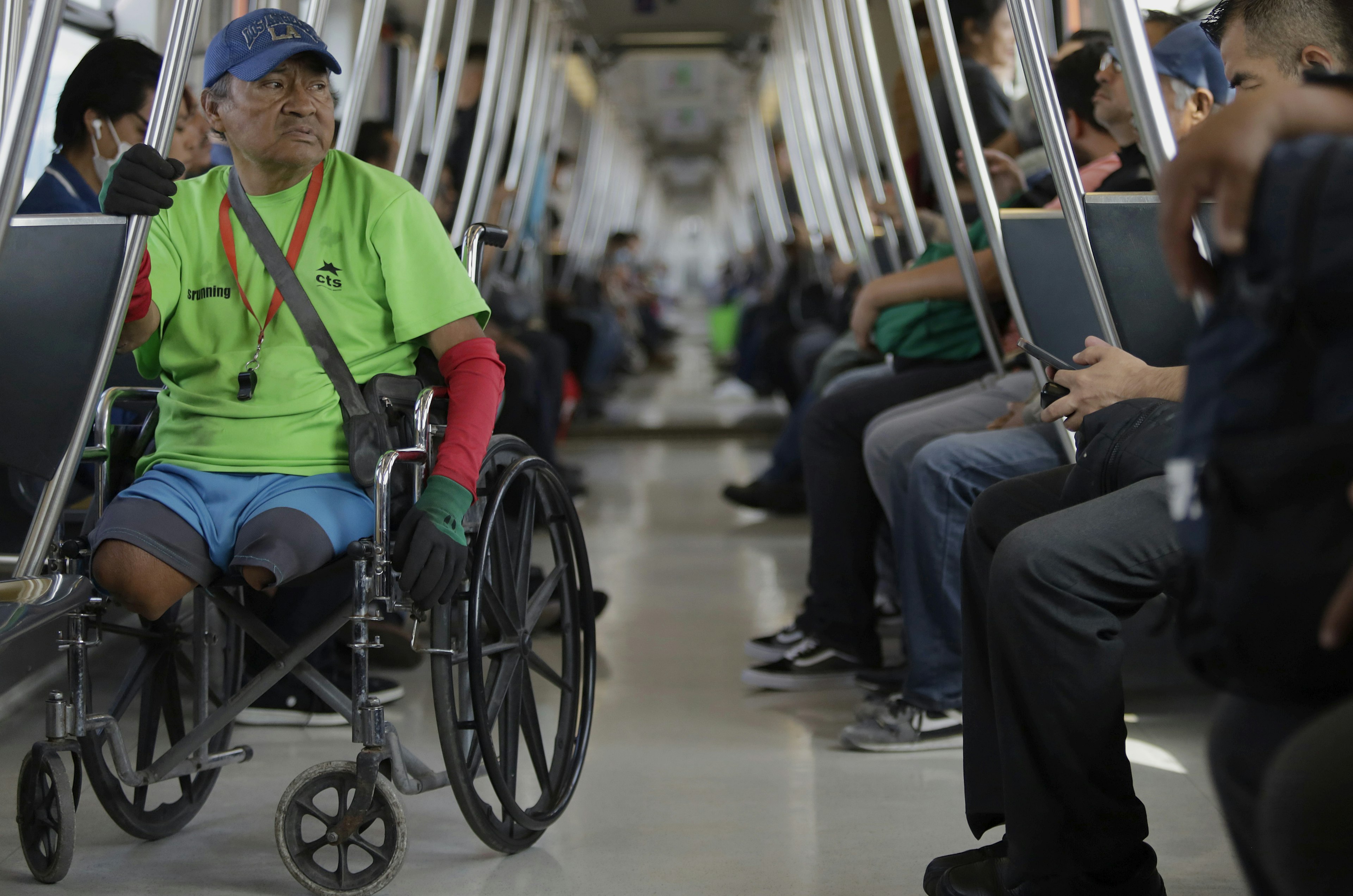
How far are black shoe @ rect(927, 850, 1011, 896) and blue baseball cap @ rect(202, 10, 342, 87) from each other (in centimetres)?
151

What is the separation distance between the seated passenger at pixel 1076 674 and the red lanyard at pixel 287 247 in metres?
1.15

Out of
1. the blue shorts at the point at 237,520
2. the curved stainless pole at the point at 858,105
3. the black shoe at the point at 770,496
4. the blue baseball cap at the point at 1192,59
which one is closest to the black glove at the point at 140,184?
the blue shorts at the point at 237,520

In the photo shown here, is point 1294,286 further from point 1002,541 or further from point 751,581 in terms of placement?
point 751,581

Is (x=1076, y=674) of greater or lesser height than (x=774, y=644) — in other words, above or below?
above

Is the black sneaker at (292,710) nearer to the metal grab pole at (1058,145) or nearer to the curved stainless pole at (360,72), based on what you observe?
the curved stainless pole at (360,72)

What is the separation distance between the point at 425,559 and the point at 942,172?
1732 mm

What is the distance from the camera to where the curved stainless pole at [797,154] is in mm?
8242

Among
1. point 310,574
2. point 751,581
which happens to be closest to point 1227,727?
point 310,574

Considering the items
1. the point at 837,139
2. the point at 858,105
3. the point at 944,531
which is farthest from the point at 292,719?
the point at 837,139

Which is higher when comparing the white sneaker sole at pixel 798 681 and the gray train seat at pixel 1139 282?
the gray train seat at pixel 1139 282

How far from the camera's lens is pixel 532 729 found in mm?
2180

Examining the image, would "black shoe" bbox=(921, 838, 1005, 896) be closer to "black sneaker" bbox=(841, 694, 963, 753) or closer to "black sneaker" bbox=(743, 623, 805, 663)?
"black sneaker" bbox=(841, 694, 963, 753)

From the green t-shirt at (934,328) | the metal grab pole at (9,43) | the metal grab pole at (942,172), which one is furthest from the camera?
the green t-shirt at (934,328)

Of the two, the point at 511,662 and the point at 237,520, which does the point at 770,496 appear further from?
the point at 237,520
